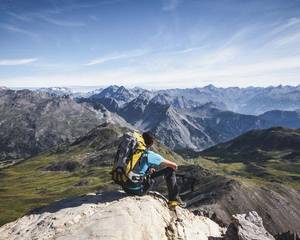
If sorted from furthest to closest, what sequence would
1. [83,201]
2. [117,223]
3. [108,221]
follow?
[83,201]
[108,221]
[117,223]

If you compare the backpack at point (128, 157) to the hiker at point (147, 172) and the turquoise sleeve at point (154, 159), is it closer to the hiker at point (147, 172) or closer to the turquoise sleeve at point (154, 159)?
the hiker at point (147, 172)

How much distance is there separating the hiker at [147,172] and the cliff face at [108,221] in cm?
65

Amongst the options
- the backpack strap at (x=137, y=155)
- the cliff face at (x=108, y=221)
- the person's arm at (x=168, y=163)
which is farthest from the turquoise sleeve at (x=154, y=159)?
the cliff face at (x=108, y=221)

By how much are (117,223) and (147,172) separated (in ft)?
15.4

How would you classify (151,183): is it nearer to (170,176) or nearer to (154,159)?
(170,176)

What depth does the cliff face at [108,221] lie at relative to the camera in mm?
19109

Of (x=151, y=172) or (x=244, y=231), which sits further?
(x=244, y=231)

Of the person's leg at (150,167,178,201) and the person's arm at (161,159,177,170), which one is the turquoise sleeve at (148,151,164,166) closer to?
the person's arm at (161,159,177,170)

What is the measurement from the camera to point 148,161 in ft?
75.4

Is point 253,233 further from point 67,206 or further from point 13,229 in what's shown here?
point 13,229

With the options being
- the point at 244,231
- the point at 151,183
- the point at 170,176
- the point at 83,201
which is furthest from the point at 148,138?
the point at 244,231

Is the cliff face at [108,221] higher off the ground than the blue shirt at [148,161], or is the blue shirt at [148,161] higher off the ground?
the blue shirt at [148,161]

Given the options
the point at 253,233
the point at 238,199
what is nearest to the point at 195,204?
the point at 238,199

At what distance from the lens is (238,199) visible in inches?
4771
